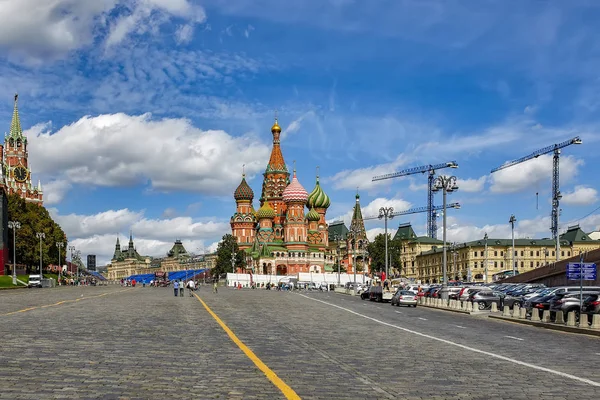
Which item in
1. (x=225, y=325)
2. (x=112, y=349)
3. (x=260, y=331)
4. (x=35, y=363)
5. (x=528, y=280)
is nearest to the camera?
(x=35, y=363)

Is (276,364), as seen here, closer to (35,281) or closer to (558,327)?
(558,327)

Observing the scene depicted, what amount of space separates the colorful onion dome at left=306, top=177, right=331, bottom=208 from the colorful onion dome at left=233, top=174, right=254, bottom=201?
51.5 feet

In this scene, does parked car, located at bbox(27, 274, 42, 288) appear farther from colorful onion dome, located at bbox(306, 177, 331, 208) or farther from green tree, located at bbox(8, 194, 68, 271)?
colorful onion dome, located at bbox(306, 177, 331, 208)

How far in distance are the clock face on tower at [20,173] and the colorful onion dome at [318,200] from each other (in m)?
75.7

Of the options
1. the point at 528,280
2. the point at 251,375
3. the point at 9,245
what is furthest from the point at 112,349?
the point at 9,245

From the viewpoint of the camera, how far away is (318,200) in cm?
19500

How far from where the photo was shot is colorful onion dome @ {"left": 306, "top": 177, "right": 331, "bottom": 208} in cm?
19512

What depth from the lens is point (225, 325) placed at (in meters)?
24.5

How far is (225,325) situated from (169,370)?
1226 centimetres

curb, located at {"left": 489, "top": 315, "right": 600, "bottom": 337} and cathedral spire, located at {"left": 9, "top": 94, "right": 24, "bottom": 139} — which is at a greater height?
cathedral spire, located at {"left": 9, "top": 94, "right": 24, "bottom": 139}

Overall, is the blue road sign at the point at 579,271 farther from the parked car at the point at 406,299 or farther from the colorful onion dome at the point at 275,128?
the colorful onion dome at the point at 275,128

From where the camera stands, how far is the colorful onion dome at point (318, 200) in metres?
195

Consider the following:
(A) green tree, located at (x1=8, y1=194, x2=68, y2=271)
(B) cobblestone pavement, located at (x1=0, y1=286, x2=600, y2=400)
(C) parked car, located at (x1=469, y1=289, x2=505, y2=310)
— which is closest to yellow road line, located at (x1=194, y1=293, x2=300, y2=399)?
(B) cobblestone pavement, located at (x1=0, y1=286, x2=600, y2=400)

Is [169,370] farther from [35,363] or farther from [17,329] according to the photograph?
[17,329]
